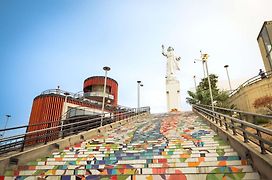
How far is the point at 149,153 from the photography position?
5367 mm

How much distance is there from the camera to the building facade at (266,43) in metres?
18.5

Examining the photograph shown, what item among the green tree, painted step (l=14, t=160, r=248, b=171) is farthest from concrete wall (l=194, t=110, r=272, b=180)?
the green tree

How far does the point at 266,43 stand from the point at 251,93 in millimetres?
6234

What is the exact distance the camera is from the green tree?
68.0 feet

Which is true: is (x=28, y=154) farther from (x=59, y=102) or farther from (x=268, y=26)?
(x=268, y=26)

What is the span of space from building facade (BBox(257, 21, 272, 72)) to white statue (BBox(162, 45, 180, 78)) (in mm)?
11451

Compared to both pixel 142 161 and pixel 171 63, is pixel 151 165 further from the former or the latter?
pixel 171 63

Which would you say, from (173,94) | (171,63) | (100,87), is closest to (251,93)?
(173,94)

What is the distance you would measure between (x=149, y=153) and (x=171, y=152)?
2.20 ft

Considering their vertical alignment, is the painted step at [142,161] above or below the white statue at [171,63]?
below

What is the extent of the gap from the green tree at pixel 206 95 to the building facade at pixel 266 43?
536cm

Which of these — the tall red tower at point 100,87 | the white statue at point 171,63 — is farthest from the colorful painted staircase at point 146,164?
the tall red tower at point 100,87

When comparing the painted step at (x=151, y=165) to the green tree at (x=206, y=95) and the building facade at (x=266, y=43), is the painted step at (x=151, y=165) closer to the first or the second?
the green tree at (x=206, y=95)

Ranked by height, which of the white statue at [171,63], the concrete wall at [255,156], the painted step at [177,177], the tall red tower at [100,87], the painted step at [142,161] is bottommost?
the painted step at [177,177]
